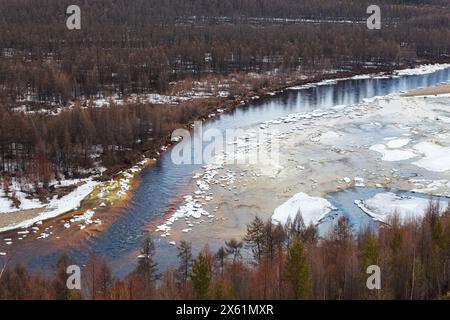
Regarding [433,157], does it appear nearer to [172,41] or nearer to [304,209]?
[304,209]

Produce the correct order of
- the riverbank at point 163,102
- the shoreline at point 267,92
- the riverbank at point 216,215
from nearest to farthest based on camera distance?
the riverbank at point 216,215 < the riverbank at point 163,102 < the shoreline at point 267,92

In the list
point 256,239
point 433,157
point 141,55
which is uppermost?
point 141,55

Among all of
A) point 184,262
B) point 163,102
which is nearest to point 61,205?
point 184,262

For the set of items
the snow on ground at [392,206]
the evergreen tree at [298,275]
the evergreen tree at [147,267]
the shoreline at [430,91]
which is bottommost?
the evergreen tree at [147,267]

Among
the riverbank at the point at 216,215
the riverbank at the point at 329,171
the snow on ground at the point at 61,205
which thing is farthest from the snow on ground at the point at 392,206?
the snow on ground at the point at 61,205

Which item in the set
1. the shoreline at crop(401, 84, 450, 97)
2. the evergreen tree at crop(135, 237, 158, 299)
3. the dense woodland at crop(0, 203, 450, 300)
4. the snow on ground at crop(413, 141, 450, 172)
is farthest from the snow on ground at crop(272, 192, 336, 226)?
the shoreline at crop(401, 84, 450, 97)

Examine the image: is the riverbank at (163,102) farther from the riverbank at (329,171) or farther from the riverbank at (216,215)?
the riverbank at (329,171)

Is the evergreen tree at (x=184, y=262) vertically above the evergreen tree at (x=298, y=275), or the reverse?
the evergreen tree at (x=298, y=275)

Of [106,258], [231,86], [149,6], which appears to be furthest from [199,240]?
[149,6]

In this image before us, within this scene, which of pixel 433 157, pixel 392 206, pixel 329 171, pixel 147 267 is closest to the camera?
pixel 147 267
